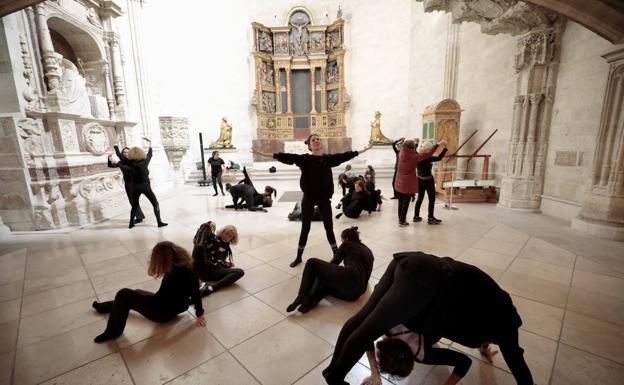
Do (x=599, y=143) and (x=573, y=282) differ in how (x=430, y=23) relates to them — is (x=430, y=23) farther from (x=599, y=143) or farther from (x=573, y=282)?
(x=573, y=282)

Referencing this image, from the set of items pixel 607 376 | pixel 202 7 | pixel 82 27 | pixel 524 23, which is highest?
pixel 202 7

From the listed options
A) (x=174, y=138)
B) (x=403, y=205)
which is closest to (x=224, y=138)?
(x=174, y=138)

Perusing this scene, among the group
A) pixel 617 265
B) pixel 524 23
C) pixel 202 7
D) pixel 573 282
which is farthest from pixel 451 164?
pixel 202 7

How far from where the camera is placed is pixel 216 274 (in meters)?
2.94

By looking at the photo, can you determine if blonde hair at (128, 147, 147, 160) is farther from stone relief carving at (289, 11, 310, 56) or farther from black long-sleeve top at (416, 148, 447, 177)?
stone relief carving at (289, 11, 310, 56)

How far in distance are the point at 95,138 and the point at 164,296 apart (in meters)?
5.73

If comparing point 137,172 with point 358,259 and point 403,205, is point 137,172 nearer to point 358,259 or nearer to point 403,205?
point 358,259

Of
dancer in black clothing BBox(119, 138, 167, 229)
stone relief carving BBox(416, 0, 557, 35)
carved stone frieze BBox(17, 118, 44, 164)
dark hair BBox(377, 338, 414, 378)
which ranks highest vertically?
stone relief carving BBox(416, 0, 557, 35)

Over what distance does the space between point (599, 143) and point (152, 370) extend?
262 inches

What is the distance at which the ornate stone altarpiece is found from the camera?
14.5 metres

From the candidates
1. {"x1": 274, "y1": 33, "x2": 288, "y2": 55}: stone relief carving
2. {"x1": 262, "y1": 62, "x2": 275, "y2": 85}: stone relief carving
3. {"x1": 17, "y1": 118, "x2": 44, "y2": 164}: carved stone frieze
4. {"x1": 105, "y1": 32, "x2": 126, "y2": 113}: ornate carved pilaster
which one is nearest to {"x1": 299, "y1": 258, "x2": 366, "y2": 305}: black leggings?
{"x1": 17, "y1": 118, "x2": 44, "y2": 164}: carved stone frieze

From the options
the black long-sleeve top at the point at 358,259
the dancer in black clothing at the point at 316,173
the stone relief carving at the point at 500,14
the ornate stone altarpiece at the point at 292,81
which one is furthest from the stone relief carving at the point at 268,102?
the black long-sleeve top at the point at 358,259

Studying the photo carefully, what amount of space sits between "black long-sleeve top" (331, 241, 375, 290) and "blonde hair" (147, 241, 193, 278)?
1.40m

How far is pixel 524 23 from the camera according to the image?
521 cm
